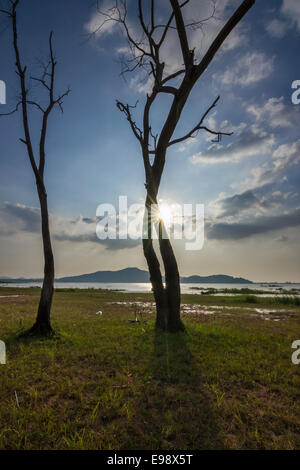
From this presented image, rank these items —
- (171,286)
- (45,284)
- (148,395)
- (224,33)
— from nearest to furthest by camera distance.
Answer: (148,395) < (224,33) < (45,284) < (171,286)

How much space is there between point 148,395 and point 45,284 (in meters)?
5.59

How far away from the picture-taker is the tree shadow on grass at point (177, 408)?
8.75 ft

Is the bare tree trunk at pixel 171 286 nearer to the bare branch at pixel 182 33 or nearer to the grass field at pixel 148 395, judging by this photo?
the grass field at pixel 148 395

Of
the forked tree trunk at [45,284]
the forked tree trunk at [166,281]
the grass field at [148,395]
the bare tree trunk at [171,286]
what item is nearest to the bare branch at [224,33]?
the forked tree trunk at [166,281]

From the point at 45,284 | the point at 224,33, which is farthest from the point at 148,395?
the point at 224,33

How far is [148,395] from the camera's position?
3.70 metres

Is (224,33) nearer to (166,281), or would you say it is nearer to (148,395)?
(166,281)

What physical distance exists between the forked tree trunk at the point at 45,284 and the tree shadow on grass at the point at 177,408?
3.96 m

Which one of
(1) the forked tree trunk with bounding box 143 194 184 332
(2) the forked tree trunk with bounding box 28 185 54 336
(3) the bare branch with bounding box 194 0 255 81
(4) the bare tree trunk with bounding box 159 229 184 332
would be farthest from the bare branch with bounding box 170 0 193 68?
(2) the forked tree trunk with bounding box 28 185 54 336
